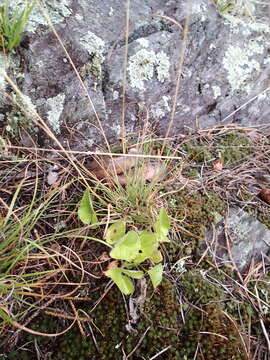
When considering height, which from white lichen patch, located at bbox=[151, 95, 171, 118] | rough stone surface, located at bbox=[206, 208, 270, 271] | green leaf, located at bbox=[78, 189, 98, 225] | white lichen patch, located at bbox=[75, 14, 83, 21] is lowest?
rough stone surface, located at bbox=[206, 208, 270, 271]

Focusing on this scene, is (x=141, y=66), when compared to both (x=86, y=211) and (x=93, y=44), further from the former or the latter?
(x=86, y=211)

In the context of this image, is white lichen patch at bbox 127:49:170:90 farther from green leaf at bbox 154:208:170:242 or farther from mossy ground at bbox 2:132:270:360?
green leaf at bbox 154:208:170:242

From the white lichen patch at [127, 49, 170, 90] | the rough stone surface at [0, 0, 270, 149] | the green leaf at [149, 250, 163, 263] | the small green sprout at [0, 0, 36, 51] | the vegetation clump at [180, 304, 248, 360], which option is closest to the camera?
the vegetation clump at [180, 304, 248, 360]

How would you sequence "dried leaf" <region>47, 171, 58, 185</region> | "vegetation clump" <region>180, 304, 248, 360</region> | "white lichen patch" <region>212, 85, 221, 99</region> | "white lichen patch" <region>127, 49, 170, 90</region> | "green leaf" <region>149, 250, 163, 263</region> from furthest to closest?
"white lichen patch" <region>212, 85, 221, 99</region> → "white lichen patch" <region>127, 49, 170, 90</region> → "dried leaf" <region>47, 171, 58, 185</region> → "green leaf" <region>149, 250, 163, 263</region> → "vegetation clump" <region>180, 304, 248, 360</region>

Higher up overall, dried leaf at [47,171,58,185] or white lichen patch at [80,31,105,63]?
white lichen patch at [80,31,105,63]

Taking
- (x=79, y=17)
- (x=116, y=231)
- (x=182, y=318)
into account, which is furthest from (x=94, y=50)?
(x=182, y=318)

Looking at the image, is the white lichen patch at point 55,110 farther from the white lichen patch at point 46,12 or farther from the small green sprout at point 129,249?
the small green sprout at point 129,249

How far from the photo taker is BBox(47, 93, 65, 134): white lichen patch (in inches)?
66.4

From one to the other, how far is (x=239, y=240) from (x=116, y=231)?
63 cm

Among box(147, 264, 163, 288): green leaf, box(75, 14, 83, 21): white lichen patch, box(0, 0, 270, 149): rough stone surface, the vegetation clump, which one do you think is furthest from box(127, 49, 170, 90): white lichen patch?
the vegetation clump

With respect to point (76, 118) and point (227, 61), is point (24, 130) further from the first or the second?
point (227, 61)

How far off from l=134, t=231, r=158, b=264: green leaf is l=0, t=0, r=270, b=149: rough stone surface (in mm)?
695

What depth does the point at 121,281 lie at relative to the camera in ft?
3.94

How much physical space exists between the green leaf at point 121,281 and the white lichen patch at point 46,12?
1.30 meters
